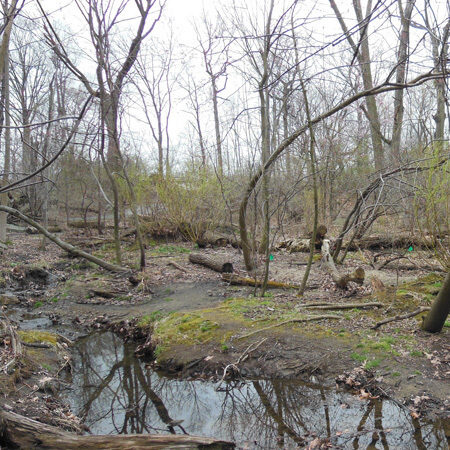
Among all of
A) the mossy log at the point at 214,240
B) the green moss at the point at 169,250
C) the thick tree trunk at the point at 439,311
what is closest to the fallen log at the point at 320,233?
the mossy log at the point at 214,240

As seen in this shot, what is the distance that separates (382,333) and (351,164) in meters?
9.18

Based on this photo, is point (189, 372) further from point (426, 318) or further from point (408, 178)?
point (408, 178)

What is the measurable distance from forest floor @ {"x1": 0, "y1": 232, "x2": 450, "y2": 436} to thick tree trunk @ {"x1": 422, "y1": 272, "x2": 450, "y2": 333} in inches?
5.3

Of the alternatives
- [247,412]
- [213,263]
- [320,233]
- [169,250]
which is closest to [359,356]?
[247,412]

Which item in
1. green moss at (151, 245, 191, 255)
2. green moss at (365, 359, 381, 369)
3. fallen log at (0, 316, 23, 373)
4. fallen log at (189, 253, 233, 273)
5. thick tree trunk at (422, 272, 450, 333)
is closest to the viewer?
fallen log at (0, 316, 23, 373)

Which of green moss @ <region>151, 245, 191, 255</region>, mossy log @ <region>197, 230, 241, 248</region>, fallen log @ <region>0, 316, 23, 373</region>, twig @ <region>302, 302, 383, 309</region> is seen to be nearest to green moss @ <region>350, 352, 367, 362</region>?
twig @ <region>302, 302, 383, 309</region>

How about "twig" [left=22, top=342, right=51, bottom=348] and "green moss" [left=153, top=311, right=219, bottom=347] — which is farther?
"green moss" [left=153, top=311, right=219, bottom=347]

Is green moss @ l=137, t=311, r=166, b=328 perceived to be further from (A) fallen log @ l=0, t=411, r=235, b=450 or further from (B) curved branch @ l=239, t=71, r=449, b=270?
(A) fallen log @ l=0, t=411, r=235, b=450

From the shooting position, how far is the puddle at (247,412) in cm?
368

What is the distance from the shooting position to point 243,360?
17.0 feet

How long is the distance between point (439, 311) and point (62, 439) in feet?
13.8

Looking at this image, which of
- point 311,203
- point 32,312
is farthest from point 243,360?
point 311,203

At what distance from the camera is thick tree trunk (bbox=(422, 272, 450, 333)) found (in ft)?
14.8

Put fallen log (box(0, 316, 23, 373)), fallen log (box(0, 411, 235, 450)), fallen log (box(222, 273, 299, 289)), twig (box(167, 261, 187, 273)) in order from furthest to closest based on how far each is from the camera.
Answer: twig (box(167, 261, 187, 273))
fallen log (box(222, 273, 299, 289))
fallen log (box(0, 316, 23, 373))
fallen log (box(0, 411, 235, 450))
